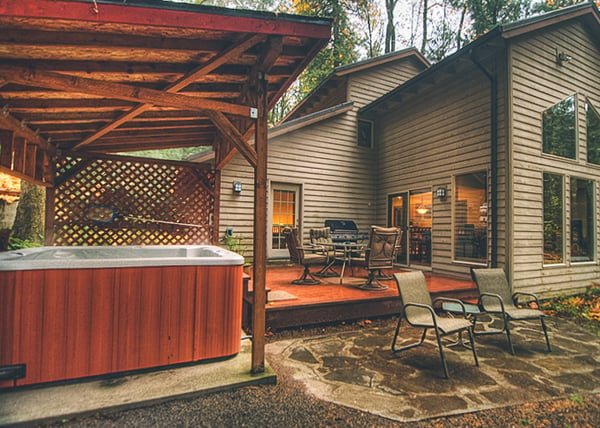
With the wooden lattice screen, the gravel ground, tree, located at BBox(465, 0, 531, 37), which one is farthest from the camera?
tree, located at BBox(465, 0, 531, 37)

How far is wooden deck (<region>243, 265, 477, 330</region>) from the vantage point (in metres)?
3.82

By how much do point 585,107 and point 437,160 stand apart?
2.96 metres

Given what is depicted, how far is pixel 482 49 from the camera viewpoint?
549cm

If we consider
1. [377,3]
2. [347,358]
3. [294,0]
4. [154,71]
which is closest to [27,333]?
[154,71]

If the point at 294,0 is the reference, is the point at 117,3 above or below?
below

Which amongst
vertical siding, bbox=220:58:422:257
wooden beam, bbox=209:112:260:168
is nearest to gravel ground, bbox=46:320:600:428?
wooden beam, bbox=209:112:260:168

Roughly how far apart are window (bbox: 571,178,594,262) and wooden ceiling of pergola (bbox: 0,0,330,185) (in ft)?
20.0

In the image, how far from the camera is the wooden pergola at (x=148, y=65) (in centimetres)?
204

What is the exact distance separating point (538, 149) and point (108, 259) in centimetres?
659

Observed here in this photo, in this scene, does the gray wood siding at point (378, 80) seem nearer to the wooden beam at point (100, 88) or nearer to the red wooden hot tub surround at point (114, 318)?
the wooden beam at point (100, 88)

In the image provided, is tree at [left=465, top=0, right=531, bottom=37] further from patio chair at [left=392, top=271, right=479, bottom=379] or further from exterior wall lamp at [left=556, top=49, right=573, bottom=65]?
patio chair at [left=392, top=271, right=479, bottom=379]

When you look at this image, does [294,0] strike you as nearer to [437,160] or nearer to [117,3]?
[437,160]

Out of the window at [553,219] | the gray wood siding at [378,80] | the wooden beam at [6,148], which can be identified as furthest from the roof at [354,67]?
the wooden beam at [6,148]

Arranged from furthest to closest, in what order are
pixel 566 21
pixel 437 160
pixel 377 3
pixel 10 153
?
pixel 377 3
pixel 437 160
pixel 566 21
pixel 10 153
